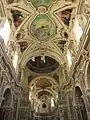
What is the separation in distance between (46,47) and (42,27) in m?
2.59

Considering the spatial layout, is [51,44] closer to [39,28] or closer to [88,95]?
[39,28]

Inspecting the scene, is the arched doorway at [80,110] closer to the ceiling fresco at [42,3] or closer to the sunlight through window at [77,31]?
the sunlight through window at [77,31]

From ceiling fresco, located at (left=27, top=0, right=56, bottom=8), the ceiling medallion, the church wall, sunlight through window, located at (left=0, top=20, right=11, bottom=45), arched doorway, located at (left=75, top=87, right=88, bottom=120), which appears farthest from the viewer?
the ceiling medallion

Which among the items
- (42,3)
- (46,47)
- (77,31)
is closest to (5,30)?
(42,3)

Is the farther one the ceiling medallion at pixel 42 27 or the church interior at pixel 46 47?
the ceiling medallion at pixel 42 27

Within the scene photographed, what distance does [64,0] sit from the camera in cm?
1377

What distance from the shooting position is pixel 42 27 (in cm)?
1667

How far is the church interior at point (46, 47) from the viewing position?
11188 mm

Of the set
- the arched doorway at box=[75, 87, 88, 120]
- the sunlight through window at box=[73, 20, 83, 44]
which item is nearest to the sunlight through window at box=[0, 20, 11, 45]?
the sunlight through window at box=[73, 20, 83, 44]

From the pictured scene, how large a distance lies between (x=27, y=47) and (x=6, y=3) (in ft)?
19.5

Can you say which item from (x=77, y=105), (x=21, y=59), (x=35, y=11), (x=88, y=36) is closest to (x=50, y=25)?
(x=35, y=11)

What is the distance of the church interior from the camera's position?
1119 centimetres

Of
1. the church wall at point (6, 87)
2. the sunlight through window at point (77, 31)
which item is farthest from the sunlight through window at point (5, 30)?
the sunlight through window at point (77, 31)

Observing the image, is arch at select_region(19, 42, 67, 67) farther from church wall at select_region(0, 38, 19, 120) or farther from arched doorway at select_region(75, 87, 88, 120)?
arched doorway at select_region(75, 87, 88, 120)
